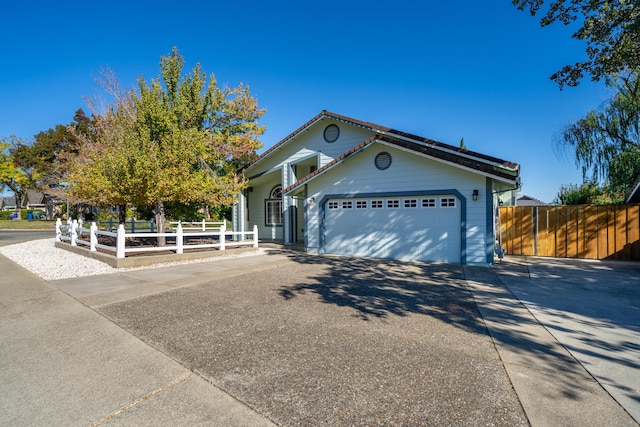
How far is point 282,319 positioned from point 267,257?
6.79 meters

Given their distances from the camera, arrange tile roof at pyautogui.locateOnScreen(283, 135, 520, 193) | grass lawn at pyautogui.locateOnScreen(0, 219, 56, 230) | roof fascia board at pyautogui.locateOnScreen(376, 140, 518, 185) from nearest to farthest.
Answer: roof fascia board at pyautogui.locateOnScreen(376, 140, 518, 185) < tile roof at pyautogui.locateOnScreen(283, 135, 520, 193) < grass lawn at pyautogui.locateOnScreen(0, 219, 56, 230)

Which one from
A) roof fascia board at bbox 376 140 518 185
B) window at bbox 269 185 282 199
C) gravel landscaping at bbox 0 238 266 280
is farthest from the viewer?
window at bbox 269 185 282 199

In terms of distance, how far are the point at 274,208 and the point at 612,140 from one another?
20.1 metres

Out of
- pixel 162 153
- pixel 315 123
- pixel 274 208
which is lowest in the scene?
pixel 274 208

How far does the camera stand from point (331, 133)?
50.2 feet

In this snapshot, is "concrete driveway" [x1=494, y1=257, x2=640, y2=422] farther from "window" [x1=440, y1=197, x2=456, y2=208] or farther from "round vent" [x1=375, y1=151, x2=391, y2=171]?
"round vent" [x1=375, y1=151, x2=391, y2=171]

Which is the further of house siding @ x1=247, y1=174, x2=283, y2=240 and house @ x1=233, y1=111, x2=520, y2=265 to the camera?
house siding @ x1=247, y1=174, x2=283, y2=240

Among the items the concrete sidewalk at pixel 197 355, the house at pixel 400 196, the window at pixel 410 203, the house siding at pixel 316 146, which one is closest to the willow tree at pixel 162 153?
the house siding at pixel 316 146

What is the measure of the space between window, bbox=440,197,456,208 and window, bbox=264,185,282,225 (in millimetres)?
9995

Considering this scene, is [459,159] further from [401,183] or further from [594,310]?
[594,310]

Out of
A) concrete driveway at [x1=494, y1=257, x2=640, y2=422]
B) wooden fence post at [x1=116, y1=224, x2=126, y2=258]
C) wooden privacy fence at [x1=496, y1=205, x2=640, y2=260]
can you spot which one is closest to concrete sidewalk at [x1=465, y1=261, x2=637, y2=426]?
concrete driveway at [x1=494, y1=257, x2=640, y2=422]

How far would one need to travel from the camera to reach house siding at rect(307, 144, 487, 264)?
32.1 ft

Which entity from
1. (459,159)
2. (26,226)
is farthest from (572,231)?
(26,226)

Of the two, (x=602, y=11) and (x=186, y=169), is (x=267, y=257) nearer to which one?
(x=186, y=169)
